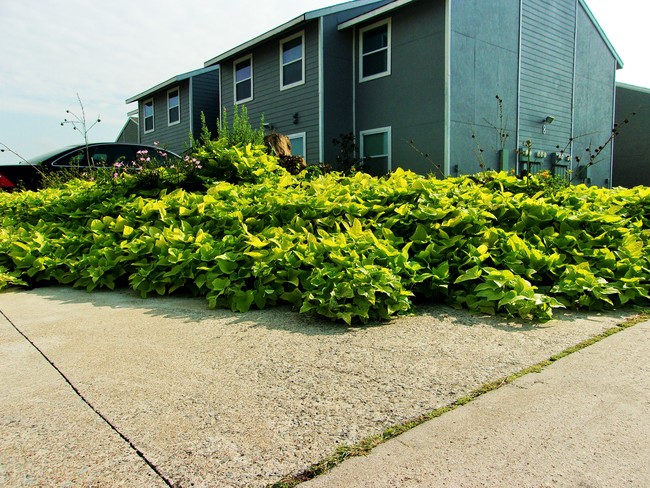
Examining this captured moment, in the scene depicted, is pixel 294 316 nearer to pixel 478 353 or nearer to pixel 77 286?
pixel 478 353

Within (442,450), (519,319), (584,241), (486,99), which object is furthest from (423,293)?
(486,99)

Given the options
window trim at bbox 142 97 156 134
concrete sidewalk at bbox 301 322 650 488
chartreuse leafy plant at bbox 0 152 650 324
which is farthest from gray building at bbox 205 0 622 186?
concrete sidewalk at bbox 301 322 650 488

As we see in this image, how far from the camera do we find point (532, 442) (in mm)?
1700

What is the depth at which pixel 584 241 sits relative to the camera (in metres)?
4.01

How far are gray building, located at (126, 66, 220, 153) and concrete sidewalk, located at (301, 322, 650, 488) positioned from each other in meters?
16.8

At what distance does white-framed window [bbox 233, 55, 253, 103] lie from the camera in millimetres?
14781

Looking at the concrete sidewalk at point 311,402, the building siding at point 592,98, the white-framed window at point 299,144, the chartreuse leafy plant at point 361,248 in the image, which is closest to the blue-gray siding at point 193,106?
the white-framed window at point 299,144

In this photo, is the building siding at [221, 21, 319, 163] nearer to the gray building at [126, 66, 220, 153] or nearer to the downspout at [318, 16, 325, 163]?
the downspout at [318, 16, 325, 163]

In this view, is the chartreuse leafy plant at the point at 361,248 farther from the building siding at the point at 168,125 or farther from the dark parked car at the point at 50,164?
the building siding at the point at 168,125

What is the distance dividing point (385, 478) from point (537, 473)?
0.48m

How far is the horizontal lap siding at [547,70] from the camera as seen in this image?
12.2 metres

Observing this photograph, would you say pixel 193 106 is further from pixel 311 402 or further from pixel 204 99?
pixel 311 402

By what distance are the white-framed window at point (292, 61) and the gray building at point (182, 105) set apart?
5.27 metres

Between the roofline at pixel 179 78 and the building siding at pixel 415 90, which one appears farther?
the roofline at pixel 179 78
